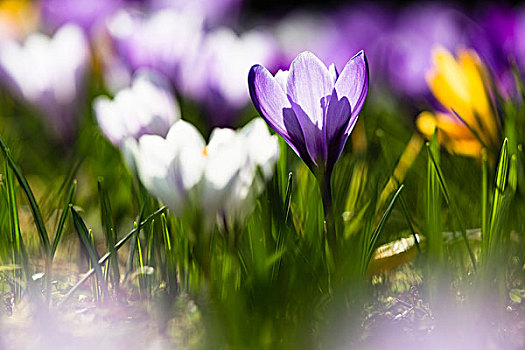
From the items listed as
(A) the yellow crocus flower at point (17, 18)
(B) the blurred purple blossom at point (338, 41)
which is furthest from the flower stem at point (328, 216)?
(A) the yellow crocus flower at point (17, 18)

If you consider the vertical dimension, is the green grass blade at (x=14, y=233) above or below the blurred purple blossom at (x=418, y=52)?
below

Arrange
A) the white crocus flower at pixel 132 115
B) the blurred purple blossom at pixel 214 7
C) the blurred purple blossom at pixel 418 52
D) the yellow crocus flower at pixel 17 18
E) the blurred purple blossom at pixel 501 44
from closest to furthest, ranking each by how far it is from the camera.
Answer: the white crocus flower at pixel 132 115, the blurred purple blossom at pixel 501 44, the blurred purple blossom at pixel 418 52, the blurred purple blossom at pixel 214 7, the yellow crocus flower at pixel 17 18

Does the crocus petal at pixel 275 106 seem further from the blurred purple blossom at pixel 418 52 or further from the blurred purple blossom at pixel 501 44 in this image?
the blurred purple blossom at pixel 418 52

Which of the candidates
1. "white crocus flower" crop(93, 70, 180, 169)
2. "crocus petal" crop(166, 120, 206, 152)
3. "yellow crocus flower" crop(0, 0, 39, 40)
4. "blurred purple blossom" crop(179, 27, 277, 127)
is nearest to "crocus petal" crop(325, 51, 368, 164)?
"crocus petal" crop(166, 120, 206, 152)

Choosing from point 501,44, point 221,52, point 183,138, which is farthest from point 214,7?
point 183,138

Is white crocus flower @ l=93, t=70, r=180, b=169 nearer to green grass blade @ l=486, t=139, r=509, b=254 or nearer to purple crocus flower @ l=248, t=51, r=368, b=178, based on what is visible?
purple crocus flower @ l=248, t=51, r=368, b=178

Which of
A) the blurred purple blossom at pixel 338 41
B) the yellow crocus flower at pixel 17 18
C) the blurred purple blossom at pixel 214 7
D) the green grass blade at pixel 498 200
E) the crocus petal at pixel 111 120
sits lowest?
the green grass blade at pixel 498 200

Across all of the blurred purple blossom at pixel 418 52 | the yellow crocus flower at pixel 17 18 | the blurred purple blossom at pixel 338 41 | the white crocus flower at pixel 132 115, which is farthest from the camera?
the yellow crocus flower at pixel 17 18

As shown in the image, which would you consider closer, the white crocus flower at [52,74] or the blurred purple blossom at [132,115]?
the blurred purple blossom at [132,115]

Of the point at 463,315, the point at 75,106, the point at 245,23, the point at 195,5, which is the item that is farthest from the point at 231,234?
the point at 245,23

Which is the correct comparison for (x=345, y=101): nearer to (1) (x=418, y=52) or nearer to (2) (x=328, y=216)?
(2) (x=328, y=216)
